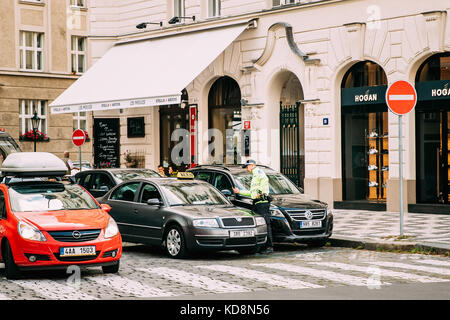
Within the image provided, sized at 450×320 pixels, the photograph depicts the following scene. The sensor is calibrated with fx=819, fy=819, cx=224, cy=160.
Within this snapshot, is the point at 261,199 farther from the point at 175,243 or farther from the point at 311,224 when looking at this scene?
the point at 175,243

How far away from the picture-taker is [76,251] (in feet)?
38.6

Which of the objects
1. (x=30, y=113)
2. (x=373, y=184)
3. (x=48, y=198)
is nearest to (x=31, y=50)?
(x=30, y=113)

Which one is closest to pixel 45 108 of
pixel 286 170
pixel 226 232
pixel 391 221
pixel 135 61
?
pixel 135 61

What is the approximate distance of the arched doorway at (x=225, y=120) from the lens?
28500 mm

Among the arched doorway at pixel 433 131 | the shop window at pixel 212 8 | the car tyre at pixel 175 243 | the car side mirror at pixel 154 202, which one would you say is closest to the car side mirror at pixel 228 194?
the car side mirror at pixel 154 202

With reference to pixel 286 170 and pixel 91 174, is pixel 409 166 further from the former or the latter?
pixel 91 174

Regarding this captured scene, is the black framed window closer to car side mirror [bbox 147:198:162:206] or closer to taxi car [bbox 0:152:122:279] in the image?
car side mirror [bbox 147:198:162:206]

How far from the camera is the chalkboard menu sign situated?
33125 millimetres

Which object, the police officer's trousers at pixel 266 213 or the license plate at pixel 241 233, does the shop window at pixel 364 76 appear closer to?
the police officer's trousers at pixel 266 213

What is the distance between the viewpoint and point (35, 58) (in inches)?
1590

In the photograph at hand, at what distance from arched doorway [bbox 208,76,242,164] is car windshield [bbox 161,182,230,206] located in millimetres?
12408

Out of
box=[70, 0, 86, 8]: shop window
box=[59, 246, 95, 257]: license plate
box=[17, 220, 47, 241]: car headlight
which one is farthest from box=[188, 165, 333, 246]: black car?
box=[70, 0, 86, 8]: shop window

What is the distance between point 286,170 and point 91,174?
8512 mm

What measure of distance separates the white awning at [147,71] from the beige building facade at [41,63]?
27.7 ft
